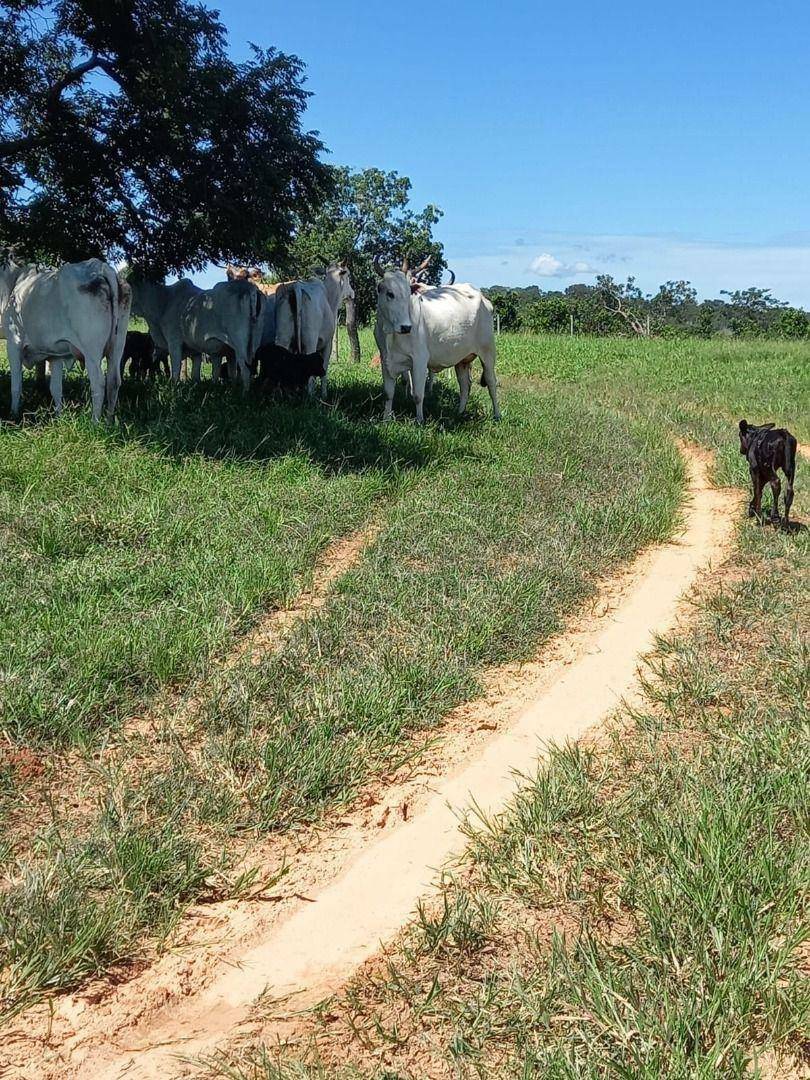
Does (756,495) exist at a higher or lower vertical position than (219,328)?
lower

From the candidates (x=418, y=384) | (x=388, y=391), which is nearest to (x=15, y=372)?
(x=388, y=391)

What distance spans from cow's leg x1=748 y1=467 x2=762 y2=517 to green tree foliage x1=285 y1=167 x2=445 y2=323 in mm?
13628

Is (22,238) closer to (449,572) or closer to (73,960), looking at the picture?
(449,572)

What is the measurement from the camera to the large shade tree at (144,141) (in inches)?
380

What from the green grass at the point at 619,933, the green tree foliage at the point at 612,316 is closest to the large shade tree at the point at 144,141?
the green grass at the point at 619,933

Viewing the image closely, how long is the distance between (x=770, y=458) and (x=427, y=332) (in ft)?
17.2

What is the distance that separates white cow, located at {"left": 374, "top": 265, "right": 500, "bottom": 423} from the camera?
10555mm

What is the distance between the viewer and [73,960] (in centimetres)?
282

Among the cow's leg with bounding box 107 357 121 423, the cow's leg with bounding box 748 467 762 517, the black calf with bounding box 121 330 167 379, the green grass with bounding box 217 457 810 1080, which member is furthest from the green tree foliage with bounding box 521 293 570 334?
the green grass with bounding box 217 457 810 1080

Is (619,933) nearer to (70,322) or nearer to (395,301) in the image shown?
(70,322)

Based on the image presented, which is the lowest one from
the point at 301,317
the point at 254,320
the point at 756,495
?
the point at 756,495

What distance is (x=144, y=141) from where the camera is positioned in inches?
400

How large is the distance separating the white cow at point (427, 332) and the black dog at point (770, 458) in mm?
4403

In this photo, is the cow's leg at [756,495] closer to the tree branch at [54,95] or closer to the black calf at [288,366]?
the black calf at [288,366]
